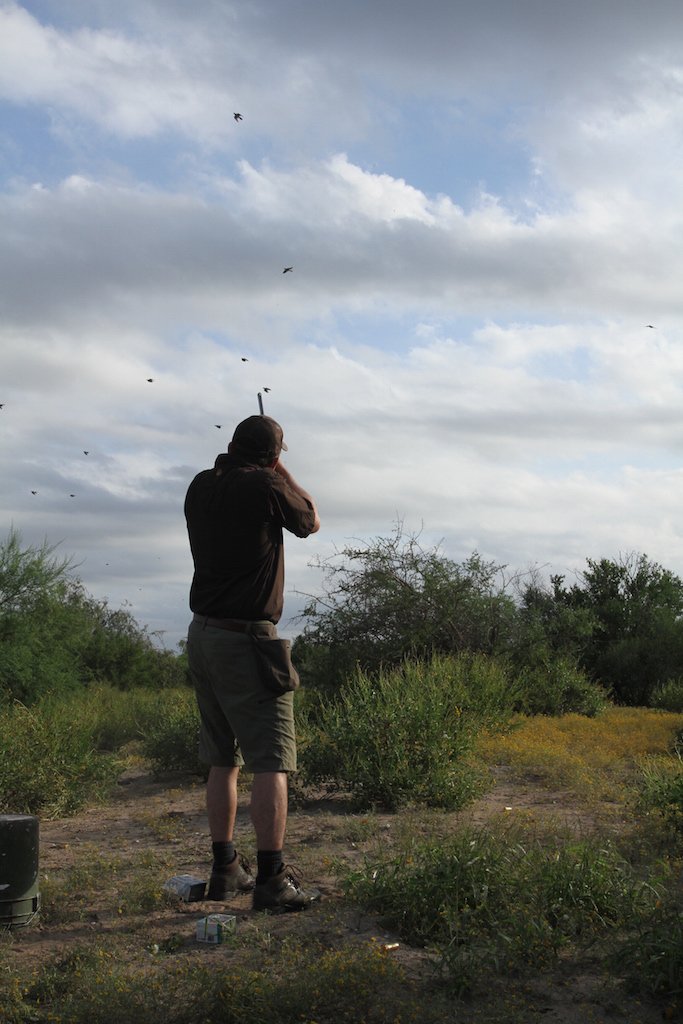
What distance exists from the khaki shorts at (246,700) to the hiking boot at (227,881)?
628 mm

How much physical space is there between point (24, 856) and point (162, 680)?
1900 cm

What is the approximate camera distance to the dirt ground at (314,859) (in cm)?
397

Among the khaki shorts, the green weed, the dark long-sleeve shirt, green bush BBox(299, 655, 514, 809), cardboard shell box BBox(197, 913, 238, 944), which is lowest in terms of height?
the green weed

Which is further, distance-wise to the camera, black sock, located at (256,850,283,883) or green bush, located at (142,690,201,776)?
green bush, located at (142,690,201,776)

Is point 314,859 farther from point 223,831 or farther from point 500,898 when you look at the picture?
point 500,898

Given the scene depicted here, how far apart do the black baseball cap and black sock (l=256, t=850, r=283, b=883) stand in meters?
1.91

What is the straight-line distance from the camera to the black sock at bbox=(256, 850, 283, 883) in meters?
4.84

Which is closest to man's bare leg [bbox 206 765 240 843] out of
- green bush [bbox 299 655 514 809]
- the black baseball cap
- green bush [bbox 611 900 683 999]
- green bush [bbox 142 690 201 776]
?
the black baseball cap

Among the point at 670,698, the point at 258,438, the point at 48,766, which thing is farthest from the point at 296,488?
the point at 670,698

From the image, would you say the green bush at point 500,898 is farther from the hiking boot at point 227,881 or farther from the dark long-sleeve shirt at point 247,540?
the dark long-sleeve shirt at point 247,540

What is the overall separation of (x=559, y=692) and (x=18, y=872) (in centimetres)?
1083

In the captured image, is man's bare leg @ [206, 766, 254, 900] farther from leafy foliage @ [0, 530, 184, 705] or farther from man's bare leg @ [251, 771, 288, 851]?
leafy foliage @ [0, 530, 184, 705]

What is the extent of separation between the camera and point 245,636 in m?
4.96

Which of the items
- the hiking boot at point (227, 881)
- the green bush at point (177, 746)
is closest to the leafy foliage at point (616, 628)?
the green bush at point (177, 746)
